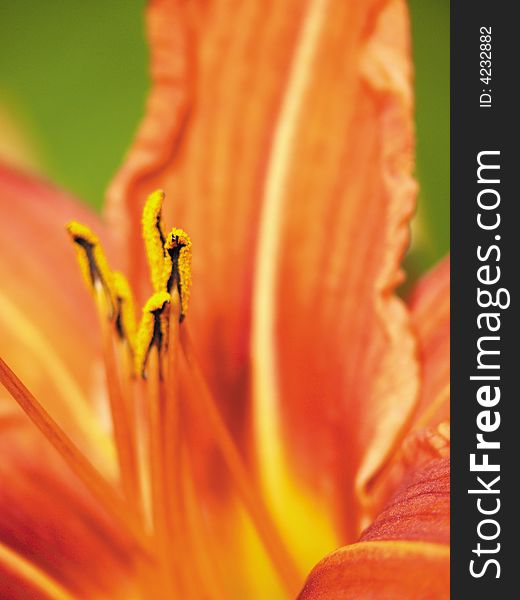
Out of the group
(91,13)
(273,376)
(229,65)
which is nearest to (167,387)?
(273,376)

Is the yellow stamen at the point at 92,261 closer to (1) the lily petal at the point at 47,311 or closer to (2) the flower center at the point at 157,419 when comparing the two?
(2) the flower center at the point at 157,419

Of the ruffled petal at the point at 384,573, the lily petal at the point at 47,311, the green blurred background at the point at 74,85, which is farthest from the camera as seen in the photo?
the green blurred background at the point at 74,85

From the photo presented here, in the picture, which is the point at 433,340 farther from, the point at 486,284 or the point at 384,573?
the point at 384,573

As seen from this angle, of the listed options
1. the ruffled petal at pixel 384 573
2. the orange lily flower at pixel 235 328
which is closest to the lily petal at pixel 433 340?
the orange lily flower at pixel 235 328

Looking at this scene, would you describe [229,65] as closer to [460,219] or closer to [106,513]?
[460,219]

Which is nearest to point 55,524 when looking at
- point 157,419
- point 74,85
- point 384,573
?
point 157,419

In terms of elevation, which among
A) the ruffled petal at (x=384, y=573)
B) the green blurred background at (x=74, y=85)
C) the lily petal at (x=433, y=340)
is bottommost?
the ruffled petal at (x=384, y=573)

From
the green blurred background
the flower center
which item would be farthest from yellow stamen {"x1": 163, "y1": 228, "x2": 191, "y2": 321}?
the green blurred background
